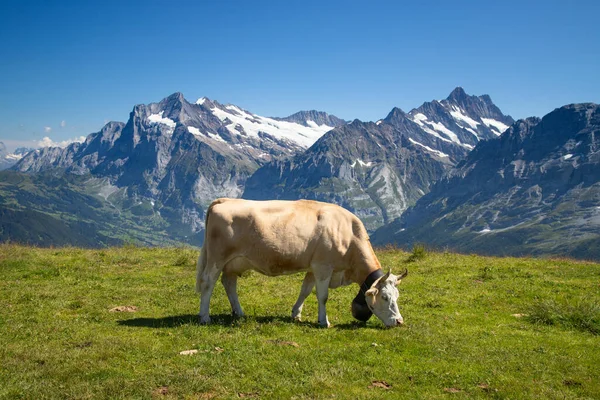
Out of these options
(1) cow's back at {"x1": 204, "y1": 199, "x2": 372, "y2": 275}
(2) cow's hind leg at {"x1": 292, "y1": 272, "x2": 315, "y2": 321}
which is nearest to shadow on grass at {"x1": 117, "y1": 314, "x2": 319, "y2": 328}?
(2) cow's hind leg at {"x1": 292, "y1": 272, "x2": 315, "y2": 321}

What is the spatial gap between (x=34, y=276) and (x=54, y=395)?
14.9 m

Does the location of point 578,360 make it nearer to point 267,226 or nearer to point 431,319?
point 431,319

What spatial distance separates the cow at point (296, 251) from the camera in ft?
46.2

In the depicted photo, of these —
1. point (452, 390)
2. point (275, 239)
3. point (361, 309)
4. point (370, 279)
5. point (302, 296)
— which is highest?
point (275, 239)

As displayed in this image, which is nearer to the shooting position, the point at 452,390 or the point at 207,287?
the point at 452,390

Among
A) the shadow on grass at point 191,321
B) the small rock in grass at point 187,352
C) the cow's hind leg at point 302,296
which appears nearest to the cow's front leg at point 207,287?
the shadow on grass at point 191,321

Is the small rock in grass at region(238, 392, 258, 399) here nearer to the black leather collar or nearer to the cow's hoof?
the cow's hoof

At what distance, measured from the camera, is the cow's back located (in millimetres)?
14125

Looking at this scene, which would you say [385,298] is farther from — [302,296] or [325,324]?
[302,296]

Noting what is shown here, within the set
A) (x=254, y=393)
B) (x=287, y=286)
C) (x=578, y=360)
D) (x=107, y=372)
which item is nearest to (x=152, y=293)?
(x=287, y=286)

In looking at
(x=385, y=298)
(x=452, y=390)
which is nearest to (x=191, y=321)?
(x=385, y=298)

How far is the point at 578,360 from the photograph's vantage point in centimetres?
1145

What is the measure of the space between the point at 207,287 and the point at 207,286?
0.03 meters

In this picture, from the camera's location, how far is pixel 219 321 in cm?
1429
